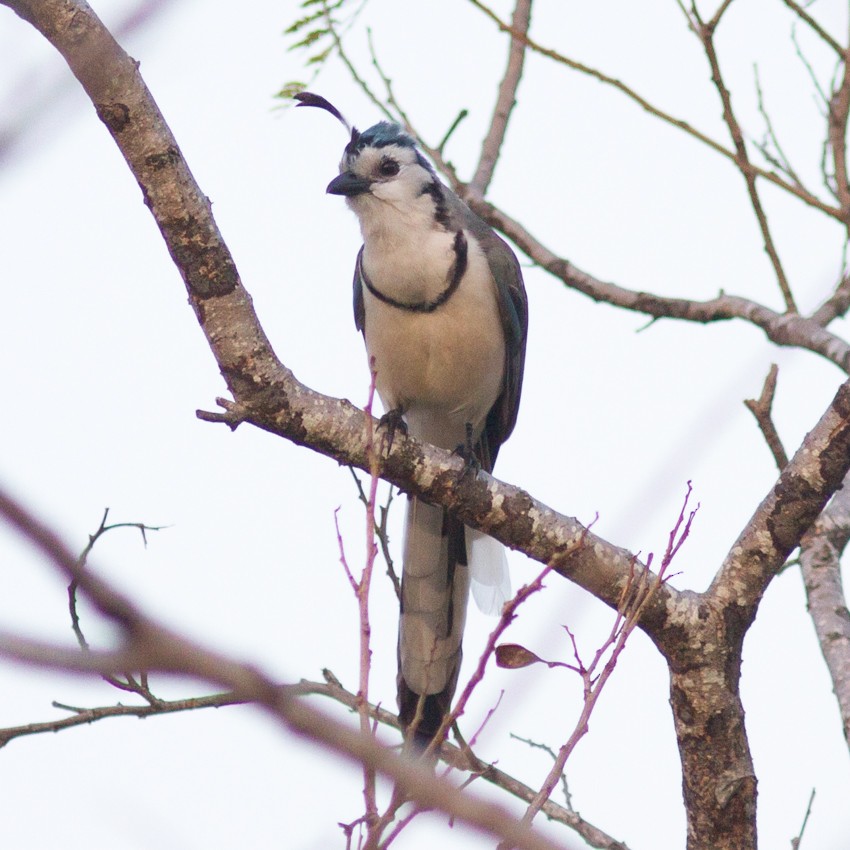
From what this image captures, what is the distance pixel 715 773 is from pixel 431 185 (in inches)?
108

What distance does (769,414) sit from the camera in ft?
12.2

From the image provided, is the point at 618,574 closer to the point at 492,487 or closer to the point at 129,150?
the point at 492,487

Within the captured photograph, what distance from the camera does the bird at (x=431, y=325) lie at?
455cm

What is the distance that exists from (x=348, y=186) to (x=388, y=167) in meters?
0.22

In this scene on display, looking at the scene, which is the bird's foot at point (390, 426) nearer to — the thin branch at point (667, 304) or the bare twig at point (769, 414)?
the bare twig at point (769, 414)

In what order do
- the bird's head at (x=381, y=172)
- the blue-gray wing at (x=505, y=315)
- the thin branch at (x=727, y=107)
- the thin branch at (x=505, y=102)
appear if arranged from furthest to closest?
1. the thin branch at (x=505, y=102)
2. the blue-gray wing at (x=505, y=315)
3. the bird's head at (x=381, y=172)
4. the thin branch at (x=727, y=107)

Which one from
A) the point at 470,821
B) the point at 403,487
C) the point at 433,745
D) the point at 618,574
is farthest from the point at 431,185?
the point at 470,821

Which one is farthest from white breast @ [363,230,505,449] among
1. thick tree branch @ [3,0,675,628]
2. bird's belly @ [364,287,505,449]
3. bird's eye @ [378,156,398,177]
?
thick tree branch @ [3,0,675,628]

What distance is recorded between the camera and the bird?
14.9ft

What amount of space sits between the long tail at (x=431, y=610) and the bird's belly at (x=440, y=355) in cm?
45

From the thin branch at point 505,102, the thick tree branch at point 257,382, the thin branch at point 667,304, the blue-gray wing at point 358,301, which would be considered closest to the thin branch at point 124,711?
the thick tree branch at point 257,382

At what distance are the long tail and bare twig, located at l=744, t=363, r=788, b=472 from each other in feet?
4.05

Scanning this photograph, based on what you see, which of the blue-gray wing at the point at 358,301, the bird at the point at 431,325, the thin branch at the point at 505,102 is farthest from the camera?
the thin branch at the point at 505,102

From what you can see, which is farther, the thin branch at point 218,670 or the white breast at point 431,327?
the white breast at point 431,327
